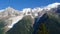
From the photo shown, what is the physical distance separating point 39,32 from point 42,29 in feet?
3.06

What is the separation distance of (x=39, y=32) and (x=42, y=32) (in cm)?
61

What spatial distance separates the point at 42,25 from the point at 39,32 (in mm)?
1623

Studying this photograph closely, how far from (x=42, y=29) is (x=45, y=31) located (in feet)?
3.01

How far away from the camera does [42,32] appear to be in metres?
37.3

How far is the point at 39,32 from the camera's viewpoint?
1457 inches

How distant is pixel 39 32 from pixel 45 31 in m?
1.62

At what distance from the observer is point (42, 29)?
123 feet

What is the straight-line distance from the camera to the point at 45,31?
3816 centimetres

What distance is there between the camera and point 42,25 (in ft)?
124
